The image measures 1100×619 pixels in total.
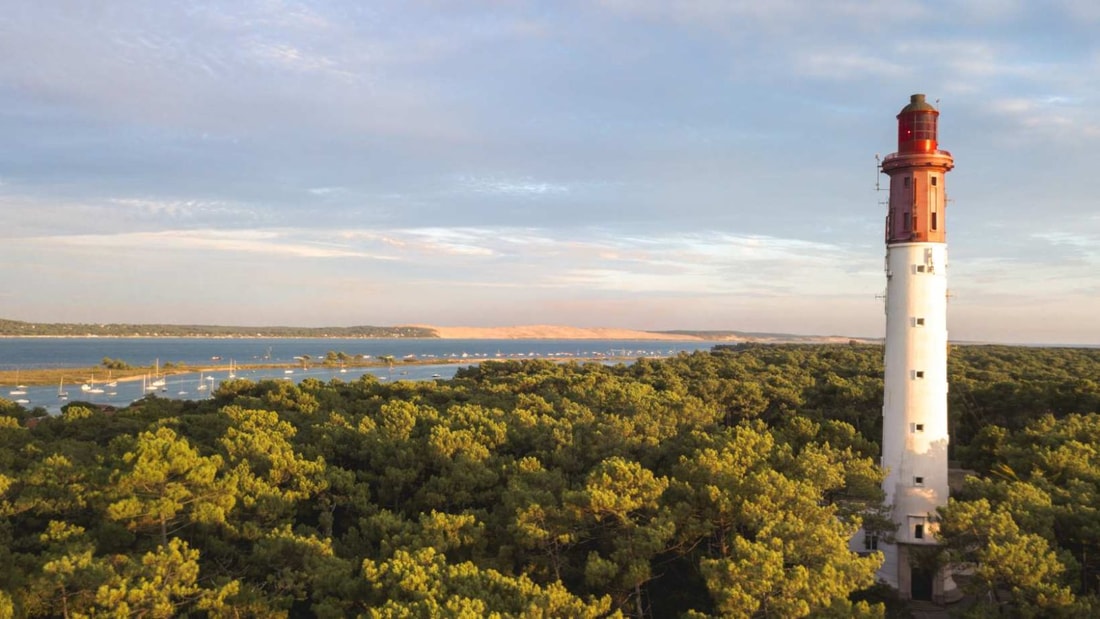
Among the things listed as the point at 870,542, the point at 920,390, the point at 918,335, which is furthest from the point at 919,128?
the point at 870,542

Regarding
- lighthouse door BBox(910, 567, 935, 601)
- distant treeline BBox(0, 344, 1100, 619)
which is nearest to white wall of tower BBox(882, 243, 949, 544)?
lighthouse door BBox(910, 567, 935, 601)

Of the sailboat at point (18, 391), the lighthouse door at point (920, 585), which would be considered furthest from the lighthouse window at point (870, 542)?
the sailboat at point (18, 391)

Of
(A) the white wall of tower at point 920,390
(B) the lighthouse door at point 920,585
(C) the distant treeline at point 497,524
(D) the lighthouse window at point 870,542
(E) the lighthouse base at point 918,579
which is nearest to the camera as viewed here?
(C) the distant treeline at point 497,524

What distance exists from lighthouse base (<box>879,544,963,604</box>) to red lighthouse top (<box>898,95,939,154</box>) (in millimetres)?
11029

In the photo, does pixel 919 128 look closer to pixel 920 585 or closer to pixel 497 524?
pixel 920 585

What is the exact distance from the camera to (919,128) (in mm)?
21906

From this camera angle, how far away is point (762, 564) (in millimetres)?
14164

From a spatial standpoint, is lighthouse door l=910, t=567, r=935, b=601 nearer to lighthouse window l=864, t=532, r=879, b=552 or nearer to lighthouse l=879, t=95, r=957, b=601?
lighthouse l=879, t=95, r=957, b=601

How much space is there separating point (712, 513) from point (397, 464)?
8759 mm

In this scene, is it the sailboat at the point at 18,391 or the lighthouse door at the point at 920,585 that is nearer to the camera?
the lighthouse door at the point at 920,585

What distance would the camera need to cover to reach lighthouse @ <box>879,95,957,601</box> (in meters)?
21.9

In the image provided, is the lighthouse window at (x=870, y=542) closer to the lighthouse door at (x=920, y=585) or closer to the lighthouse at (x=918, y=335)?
the lighthouse at (x=918, y=335)

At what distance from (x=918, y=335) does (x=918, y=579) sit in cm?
694

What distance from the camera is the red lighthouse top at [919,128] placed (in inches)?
861
